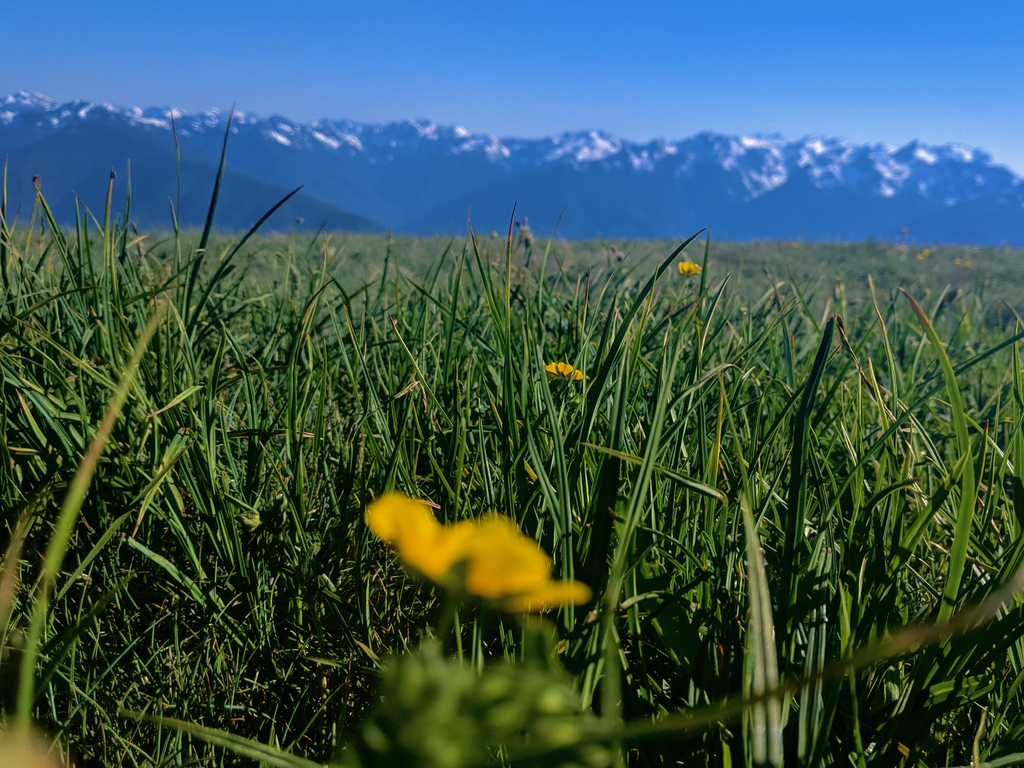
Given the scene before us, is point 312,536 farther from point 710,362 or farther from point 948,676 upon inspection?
point 710,362

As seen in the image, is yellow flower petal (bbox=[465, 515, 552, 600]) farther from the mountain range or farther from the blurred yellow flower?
the mountain range

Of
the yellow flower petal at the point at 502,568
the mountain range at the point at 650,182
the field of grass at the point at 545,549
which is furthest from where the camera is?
the mountain range at the point at 650,182

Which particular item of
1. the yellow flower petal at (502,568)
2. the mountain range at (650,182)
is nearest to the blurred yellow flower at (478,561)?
the yellow flower petal at (502,568)

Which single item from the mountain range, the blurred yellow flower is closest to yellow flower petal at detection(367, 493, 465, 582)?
the blurred yellow flower

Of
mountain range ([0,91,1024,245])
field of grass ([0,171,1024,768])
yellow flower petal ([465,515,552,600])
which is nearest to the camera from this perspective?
yellow flower petal ([465,515,552,600])

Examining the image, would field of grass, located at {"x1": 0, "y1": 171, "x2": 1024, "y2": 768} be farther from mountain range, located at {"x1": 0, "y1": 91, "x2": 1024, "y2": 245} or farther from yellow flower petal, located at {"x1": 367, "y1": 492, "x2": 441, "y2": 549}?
mountain range, located at {"x1": 0, "y1": 91, "x2": 1024, "y2": 245}

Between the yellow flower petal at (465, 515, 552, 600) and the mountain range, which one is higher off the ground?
the mountain range

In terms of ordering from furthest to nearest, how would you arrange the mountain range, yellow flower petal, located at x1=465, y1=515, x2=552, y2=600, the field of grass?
the mountain range → the field of grass → yellow flower petal, located at x1=465, y1=515, x2=552, y2=600

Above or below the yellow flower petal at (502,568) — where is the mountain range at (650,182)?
above

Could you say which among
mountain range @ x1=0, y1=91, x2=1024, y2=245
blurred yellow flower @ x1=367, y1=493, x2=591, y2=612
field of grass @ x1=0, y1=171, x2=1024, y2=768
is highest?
mountain range @ x1=0, y1=91, x2=1024, y2=245

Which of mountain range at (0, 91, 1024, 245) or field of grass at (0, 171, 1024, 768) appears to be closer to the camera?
field of grass at (0, 171, 1024, 768)

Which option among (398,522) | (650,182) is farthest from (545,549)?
(650,182)

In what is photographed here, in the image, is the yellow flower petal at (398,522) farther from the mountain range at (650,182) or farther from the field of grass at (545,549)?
the mountain range at (650,182)

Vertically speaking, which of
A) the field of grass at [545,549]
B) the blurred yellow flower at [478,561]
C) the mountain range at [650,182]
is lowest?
the field of grass at [545,549]
